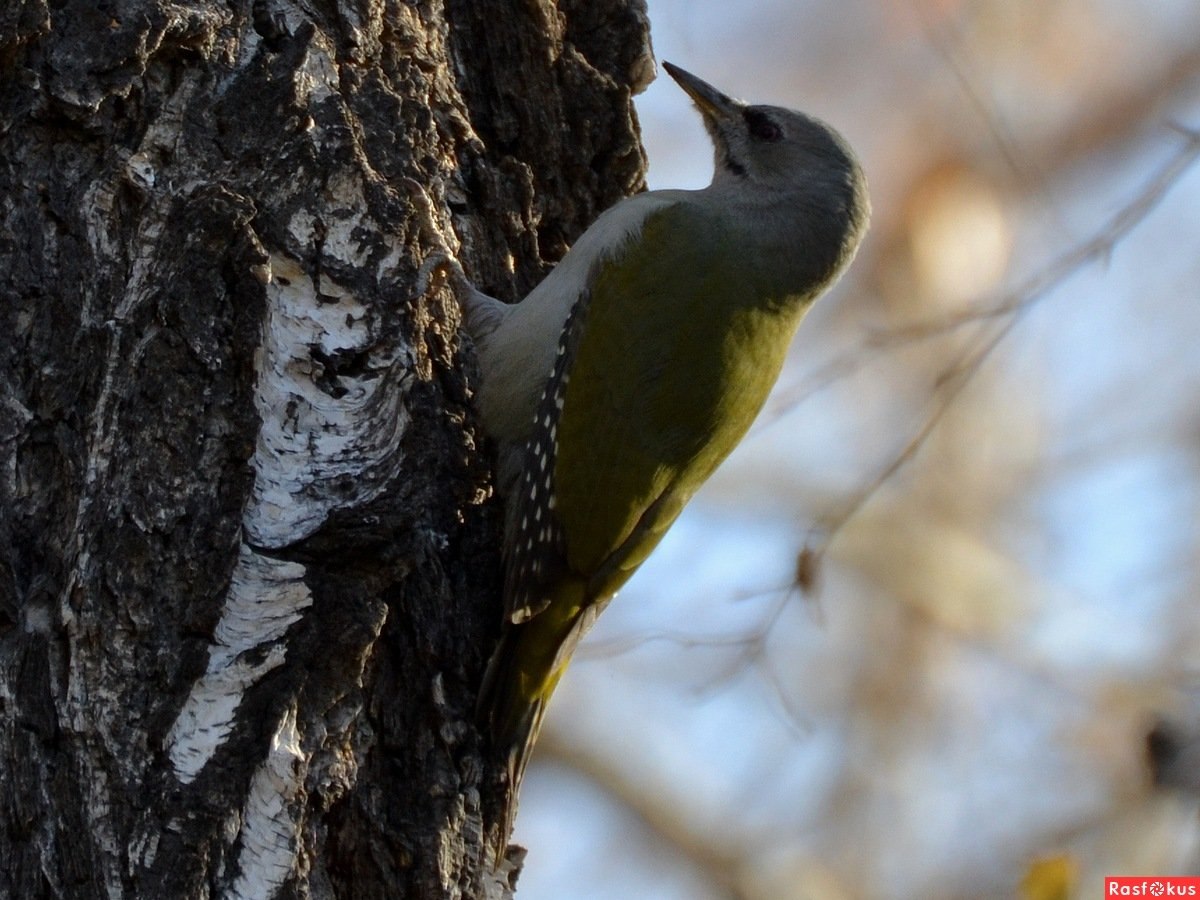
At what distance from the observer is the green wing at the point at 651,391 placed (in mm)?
3391

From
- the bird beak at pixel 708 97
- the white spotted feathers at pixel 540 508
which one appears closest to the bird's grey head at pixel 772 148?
the bird beak at pixel 708 97

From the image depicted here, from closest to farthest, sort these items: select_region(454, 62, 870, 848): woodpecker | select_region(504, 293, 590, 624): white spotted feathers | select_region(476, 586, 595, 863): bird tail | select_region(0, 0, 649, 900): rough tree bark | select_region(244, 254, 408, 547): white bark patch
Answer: select_region(0, 0, 649, 900): rough tree bark < select_region(244, 254, 408, 547): white bark patch < select_region(476, 586, 595, 863): bird tail < select_region(504, 293, 590, 624): white spotted feathers < select_region(454, 62, 870, 848): woodpecker

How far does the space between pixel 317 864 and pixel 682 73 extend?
9.92ft

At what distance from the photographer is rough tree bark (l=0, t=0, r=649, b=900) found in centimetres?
225

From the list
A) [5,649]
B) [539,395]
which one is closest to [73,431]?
[5,649]

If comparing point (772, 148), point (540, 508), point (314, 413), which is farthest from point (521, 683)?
point (772, 148)

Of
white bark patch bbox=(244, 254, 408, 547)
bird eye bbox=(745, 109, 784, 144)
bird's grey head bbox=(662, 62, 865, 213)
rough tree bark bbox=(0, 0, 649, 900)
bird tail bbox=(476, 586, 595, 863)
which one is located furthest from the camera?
bird eye bbox=(745, 109, 784, 144)

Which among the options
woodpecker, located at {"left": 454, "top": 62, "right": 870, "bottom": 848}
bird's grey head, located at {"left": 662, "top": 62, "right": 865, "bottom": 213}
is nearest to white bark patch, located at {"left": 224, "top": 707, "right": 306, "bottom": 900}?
woodpecker, located at {"left": 454, "top": 62, "right": 870, "bottom": 848}

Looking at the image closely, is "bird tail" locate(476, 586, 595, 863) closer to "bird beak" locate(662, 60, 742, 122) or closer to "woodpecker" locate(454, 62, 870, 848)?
"woodpecker" locate(454, 62, 870, 848)

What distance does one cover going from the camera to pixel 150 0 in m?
2.72

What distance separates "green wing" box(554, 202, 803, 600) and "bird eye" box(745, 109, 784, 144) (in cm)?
78

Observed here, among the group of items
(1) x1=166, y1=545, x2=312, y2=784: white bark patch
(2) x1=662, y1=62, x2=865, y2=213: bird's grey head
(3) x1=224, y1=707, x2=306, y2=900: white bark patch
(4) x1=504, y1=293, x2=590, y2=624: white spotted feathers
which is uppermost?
(2) x1=662, y1=62, x2=865, y2=213: bird's grey head

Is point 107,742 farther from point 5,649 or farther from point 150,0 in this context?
point 150,0

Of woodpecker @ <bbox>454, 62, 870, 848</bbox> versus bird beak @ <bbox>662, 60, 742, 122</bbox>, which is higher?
bird beak @ <bbox>662, 60, 742, 122</bbox>
